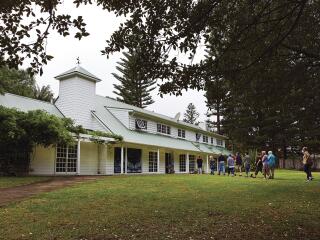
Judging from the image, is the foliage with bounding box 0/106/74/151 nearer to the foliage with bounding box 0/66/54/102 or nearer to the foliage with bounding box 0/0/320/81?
the foliage with bounding box 0/0/320/81

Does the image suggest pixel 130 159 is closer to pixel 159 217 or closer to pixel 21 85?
pixel 159 217

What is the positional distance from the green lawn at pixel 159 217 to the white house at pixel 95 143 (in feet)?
37.8

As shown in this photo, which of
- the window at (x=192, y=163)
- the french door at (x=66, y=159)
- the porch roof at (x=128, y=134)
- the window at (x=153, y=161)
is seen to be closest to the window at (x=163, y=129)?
the porch roof at (x=128, y=134)

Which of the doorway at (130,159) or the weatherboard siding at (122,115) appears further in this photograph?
the weatherboard siding at (122,115)

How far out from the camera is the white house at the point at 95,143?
2208 centimetres

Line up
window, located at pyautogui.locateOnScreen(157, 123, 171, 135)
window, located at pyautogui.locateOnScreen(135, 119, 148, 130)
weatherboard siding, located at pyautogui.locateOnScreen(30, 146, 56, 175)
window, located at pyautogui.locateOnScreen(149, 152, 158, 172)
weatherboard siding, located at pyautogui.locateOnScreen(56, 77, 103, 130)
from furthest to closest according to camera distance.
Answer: window, located at pyautogui.locateOnScreen(157, 123, 171, 135) → window, located at pyautogui.locateOnScreen(149, 152, 158, 172) → window, located at pyautogui.locateOnScreen(135, 119, 148, 130) → weatherboard siding, located at pyautogui.locateOnScreen(56, 77, 103, 130) → weatherboard siding, located at pyautogui.locateOnScreen(30, 146, 56, 175)

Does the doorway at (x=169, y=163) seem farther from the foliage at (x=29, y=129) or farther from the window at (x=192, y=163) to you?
the foliage at (x=29, y=129)

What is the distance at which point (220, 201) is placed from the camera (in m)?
9.99

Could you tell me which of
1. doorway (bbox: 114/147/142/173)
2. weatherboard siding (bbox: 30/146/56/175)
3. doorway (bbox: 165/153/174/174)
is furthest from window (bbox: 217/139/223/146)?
weatherboard siding (bbox: 30/146/56/175)

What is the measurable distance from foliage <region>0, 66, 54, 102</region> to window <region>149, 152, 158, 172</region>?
15049 mm

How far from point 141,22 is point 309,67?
8.04 metres

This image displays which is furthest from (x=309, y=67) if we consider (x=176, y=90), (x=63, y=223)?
(x=63, y=223)

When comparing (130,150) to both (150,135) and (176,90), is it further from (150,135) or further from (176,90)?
(176,90)

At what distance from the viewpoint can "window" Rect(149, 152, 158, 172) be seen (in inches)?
1186
